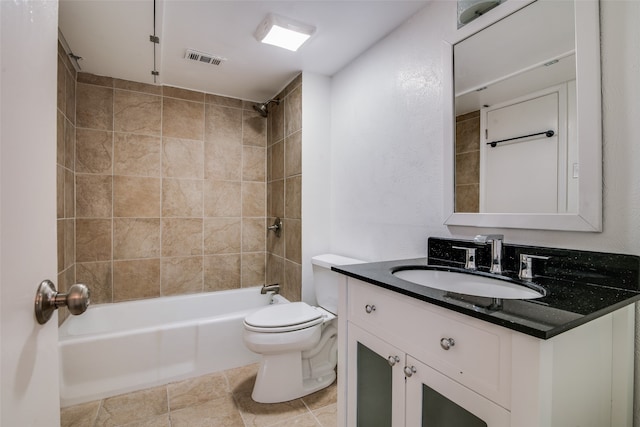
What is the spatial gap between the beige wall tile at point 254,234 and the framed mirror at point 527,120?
6.45ft

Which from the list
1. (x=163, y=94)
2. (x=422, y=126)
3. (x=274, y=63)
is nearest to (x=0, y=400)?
(x=422, y=126)

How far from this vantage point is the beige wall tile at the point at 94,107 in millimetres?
2350

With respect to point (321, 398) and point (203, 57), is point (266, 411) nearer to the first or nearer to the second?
point (321, 398)

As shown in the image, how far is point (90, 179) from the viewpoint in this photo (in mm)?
2379

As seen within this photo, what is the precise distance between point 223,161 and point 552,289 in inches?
102

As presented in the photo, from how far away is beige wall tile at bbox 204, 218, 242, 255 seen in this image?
279 centimetres

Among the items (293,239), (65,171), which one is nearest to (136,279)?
(65,171)

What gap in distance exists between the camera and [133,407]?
5.84 ft

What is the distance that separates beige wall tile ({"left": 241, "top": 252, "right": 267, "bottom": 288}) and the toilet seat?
987 millimetres

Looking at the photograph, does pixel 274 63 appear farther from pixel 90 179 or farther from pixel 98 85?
pixel 90 179

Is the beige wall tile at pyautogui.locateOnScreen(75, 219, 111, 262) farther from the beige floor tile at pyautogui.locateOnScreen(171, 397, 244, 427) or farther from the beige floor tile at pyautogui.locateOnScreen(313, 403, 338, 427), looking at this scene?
the beige floor tile at pyautogui.locateOnScreen(313, 403, 338, 427)

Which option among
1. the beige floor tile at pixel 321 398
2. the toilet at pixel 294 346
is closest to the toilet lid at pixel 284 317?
the toilet at pixel 294 346

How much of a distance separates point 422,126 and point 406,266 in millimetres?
758

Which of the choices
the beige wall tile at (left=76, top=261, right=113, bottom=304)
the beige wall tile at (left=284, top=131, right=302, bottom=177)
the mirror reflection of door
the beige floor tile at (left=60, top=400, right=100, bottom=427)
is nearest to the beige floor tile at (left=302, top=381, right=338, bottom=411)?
the beige floor tile at (left=60, top=400, right=100, bottom=427)
